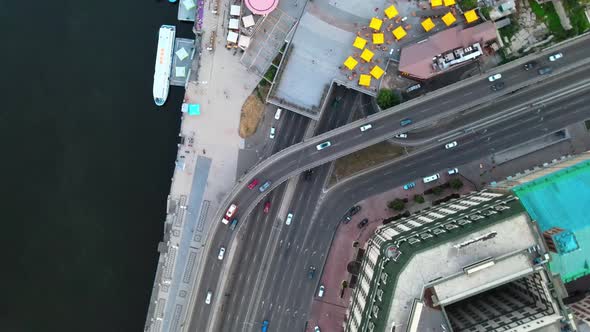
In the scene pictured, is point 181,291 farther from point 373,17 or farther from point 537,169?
point 537,169

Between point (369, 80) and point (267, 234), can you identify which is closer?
point (369, 80)

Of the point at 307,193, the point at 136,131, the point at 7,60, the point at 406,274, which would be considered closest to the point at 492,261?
the point at 406,274

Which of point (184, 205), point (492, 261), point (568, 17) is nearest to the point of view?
point (492, 261)

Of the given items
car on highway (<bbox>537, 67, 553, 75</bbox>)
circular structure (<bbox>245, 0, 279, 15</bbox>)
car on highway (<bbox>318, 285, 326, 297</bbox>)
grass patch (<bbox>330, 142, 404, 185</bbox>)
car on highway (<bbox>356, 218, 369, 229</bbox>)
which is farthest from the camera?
grass patch (<bbox>330, 142, 404, 185</bbox>)

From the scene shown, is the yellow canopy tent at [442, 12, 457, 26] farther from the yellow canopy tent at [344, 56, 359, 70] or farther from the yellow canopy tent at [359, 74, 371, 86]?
the yellow canopy tent at [344, 56, 359, 70]

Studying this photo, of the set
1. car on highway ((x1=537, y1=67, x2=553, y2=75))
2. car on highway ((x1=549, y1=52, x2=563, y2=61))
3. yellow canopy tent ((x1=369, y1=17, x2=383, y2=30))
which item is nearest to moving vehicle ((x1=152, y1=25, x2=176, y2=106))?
yellow canopy tent ((x1=369, y1=17, x2=383, y2=30))

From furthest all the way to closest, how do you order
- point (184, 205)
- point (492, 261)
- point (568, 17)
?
point (184, 205), point (568, 17), point (492, 261)

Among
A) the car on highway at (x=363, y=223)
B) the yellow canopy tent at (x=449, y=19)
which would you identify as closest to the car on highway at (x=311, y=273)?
the car on highway at (x=363, y=223)

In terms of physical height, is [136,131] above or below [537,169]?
below
